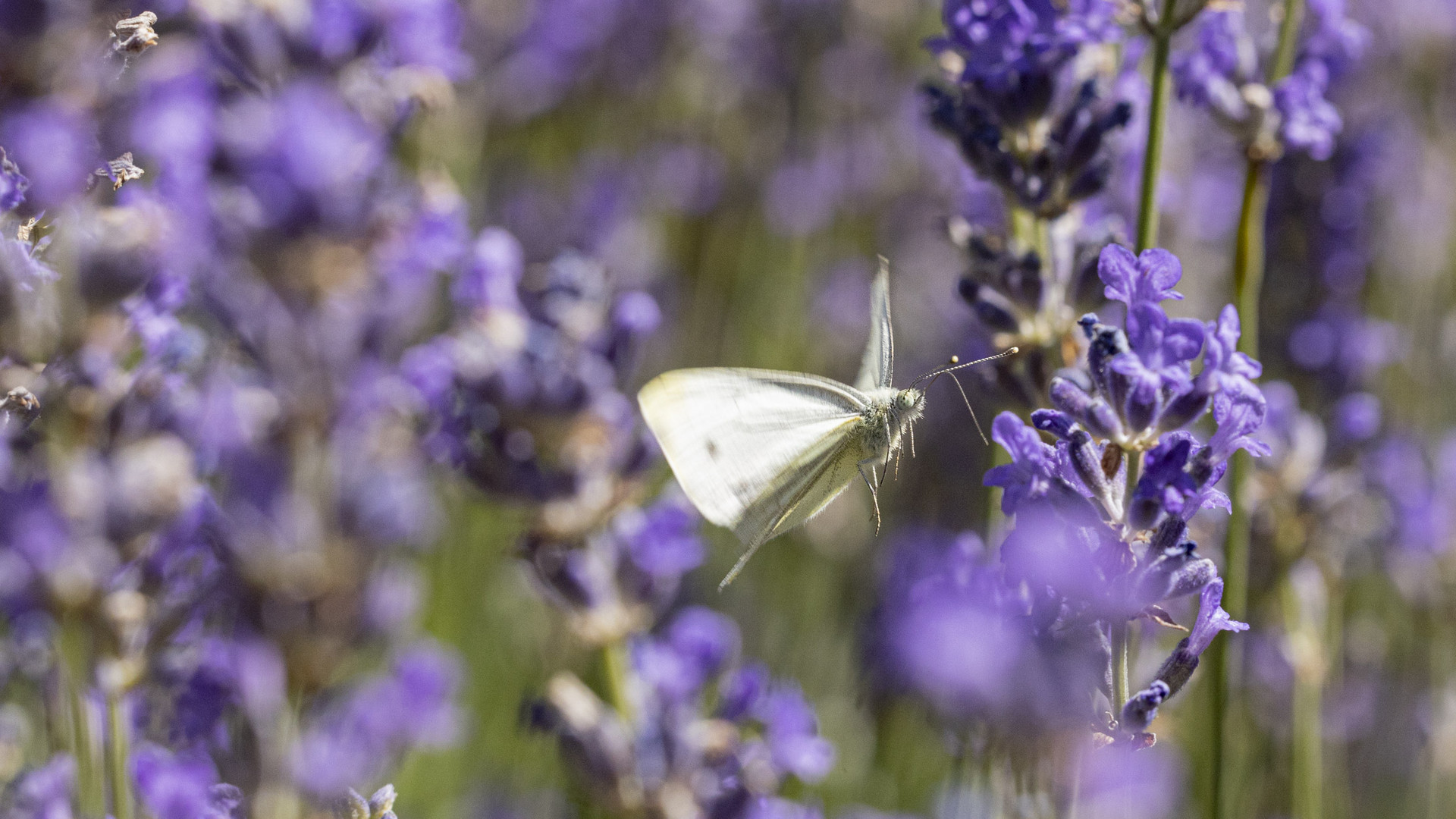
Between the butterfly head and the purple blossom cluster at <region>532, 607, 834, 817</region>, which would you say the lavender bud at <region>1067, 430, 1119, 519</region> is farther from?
the butterfly head

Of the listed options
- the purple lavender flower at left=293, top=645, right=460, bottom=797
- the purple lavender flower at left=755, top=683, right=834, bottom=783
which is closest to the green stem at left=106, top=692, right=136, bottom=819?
the purple lavender flower at left=293, top=645, right=460, bottom=797

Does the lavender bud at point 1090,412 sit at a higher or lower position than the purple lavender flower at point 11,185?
lower

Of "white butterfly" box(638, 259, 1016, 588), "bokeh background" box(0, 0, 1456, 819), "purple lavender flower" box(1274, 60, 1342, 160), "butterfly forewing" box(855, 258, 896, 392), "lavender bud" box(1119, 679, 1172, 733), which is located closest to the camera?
"lavender bud" box(1119, 679, 1172, 733)

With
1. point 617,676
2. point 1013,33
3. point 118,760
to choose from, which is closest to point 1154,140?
point 1013,33

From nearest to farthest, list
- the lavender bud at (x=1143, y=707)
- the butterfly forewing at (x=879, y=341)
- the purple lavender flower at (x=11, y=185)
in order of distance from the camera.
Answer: the lavender bud at (x=1143, y=707)
the purple lavender flower at (x=11, y=185)
the butterfly forewing at (x=879, y=341)

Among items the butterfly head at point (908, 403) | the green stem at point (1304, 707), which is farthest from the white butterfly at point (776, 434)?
the green stem at point (1304, 707)

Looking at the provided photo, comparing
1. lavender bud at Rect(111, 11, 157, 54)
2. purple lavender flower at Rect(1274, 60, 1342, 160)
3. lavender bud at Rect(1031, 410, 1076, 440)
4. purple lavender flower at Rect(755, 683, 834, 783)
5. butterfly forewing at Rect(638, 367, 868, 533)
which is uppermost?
lavender bud at Rect(111, 11, 157, 54)

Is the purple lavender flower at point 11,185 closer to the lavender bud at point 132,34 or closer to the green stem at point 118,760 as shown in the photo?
the lavender bud at point 132,34
